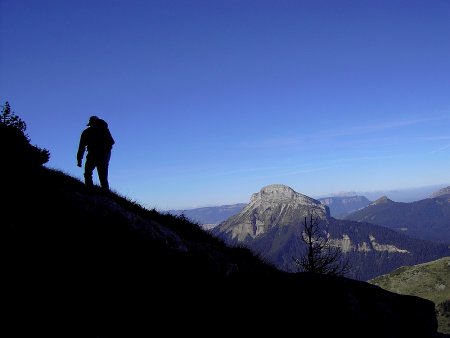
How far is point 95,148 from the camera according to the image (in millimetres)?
17406

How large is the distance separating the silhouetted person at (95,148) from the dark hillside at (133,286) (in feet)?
13.4

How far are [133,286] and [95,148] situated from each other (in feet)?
33.4

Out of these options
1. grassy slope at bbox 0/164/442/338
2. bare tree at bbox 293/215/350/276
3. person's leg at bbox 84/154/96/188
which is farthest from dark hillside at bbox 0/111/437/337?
bare tree at bbox 293/215/350/276

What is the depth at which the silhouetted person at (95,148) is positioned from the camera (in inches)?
678

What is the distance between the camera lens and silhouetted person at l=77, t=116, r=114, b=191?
1722 cm

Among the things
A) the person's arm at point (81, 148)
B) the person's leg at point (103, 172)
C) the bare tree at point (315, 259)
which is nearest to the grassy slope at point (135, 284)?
the person's arm at point (81, 148)

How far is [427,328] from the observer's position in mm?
14578

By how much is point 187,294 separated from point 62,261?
3.30m

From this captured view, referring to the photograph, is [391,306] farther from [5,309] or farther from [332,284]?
[5,309]

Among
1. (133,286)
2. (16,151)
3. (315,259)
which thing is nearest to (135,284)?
(133,286)

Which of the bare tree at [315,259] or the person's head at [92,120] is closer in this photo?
the person's head at [92,120]

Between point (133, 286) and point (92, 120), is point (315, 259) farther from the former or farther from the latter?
point (133, 286)

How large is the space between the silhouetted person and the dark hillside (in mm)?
4080

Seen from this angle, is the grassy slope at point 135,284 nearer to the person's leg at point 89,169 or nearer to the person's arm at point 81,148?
the person's leg at point 89,169
